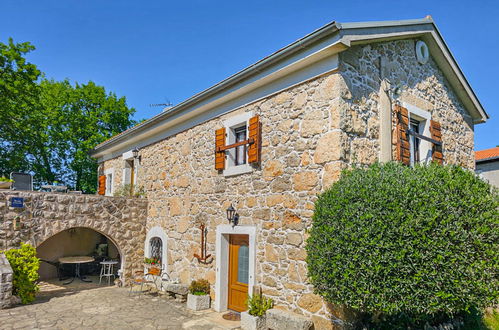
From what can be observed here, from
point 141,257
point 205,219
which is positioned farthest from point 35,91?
point 205,219

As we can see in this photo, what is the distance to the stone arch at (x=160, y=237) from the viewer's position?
9.37m

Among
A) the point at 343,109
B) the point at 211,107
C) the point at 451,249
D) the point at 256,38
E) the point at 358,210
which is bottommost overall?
the point at 451,249

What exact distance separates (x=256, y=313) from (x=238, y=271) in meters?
1.35

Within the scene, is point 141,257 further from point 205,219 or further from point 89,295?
point 205,219

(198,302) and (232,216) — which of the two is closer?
(232,216)

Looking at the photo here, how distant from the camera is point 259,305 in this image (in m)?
6.02

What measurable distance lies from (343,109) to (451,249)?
8.49 feet

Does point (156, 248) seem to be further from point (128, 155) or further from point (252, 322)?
point (252, 322)

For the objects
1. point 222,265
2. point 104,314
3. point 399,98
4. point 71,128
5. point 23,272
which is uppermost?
point 71,128

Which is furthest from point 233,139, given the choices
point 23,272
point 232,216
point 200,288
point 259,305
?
point 23,272

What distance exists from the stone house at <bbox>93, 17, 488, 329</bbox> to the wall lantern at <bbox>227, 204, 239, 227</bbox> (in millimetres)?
115

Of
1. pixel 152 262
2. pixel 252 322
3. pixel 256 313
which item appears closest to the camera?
pixel 252 322

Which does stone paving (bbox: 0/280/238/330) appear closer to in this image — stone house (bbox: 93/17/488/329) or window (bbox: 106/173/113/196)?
stone house (bbox: 93/17/488/329)

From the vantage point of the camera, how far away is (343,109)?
5.47m
